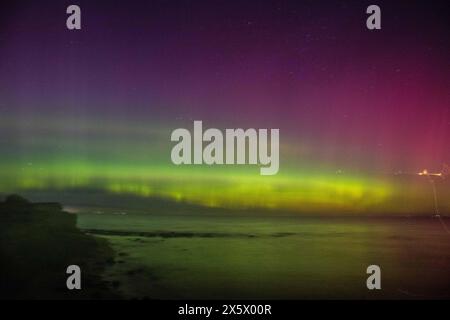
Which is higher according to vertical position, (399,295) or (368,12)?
(368,12)

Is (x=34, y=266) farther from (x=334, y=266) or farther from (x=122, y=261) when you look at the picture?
(x=334, y=266)

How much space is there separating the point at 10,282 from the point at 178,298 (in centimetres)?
140

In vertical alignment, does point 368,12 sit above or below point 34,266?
above

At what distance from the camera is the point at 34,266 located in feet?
13.4

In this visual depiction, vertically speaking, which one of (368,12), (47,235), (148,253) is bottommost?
(148,253)
